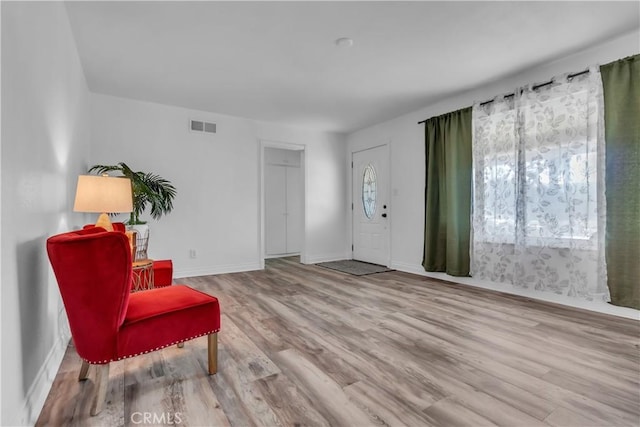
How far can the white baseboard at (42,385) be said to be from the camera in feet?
4.59

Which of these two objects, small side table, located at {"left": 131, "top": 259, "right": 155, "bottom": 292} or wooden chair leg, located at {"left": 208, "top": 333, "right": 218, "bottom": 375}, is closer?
wooden chair leg, located at {"left": 208, "top": 333, "right": 218, "bottom": 375}

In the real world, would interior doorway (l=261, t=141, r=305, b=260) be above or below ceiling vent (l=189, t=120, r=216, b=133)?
below

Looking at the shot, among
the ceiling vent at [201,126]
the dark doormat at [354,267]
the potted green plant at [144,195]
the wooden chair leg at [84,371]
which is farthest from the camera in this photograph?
the dark doormat at [354,267]

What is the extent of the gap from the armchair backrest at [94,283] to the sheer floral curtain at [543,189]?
12.3ft

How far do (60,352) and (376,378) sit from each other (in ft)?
6.86

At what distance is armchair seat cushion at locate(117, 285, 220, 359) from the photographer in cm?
160

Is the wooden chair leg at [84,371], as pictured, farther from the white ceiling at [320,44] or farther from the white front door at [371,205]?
the white front door at [371,205]

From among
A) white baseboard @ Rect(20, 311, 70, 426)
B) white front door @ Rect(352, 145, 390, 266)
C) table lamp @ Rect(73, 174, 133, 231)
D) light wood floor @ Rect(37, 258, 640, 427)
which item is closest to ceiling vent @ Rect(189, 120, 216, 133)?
table lamp @ Rect(73, 174, 133, 231)

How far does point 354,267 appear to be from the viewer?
5.46 m

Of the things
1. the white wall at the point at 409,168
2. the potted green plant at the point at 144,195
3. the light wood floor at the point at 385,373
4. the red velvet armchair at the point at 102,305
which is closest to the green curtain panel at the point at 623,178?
the light wood floor at the point at 385,373

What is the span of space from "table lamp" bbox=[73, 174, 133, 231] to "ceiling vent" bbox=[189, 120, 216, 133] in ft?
8.48

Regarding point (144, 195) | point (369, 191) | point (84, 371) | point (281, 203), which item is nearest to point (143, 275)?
point (84, 371)

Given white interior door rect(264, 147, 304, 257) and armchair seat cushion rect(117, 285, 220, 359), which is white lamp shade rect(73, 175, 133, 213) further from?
white interior door rect(264, 147, 304, 257)

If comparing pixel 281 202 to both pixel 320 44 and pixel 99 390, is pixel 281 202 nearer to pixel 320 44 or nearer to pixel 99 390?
pixel 320 44
